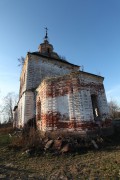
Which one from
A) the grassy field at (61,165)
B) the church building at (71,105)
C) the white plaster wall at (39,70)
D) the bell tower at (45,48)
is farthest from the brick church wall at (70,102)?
the bell tower at (45,48)

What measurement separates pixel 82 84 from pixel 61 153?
5.73 metres

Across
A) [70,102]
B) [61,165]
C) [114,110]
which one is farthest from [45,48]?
[114,110]

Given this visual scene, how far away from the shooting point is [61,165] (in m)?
A: 7.10

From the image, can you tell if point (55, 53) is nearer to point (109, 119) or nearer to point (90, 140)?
point (109, 119)

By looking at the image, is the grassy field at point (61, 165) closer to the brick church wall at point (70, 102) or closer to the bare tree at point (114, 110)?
the brick church wall at point (70, 102)

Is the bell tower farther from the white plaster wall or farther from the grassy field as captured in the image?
the grassy field

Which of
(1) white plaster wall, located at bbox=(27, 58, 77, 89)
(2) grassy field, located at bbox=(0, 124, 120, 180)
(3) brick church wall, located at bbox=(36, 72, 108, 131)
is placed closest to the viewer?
(2) grassy field, located at bbox=(0, 124, 120, 180)

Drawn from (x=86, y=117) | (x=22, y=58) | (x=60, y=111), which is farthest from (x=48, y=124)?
(x=22, y=58)

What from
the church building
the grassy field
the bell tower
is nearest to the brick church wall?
the church building

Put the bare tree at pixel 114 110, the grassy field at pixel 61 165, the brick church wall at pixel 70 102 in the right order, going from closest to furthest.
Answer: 1. the grassy field at pixel 61 165
2. the brick church wall at pixel 70 102
3. the bare tree at pixel 114 110

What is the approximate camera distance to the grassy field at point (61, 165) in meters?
5.86

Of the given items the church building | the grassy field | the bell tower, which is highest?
the bell tower

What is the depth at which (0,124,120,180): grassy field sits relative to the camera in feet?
19.2

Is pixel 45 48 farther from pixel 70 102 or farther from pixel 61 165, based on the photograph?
pixel 61 165
